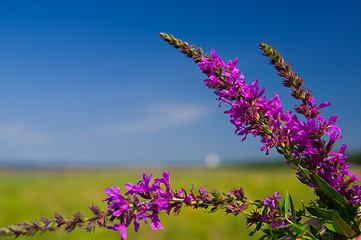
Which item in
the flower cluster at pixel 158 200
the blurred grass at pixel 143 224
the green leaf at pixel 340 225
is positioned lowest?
the blurred grass at pixel 143 224

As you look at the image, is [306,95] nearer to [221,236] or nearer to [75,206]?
[221,236]

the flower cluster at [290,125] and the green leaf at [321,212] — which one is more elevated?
the flower cluster at [290,125]

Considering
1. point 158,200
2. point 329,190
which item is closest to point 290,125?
point 329,190

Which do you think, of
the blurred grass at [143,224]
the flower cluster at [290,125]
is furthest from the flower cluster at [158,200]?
the blurred grass at [143,224]

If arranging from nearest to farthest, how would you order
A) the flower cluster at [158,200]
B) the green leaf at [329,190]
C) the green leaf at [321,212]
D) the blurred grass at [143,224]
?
the flower cluster at [158,200]
the green leaf at [329,190]
the green leaf at [321,212]
the blurred grass at [143,224]

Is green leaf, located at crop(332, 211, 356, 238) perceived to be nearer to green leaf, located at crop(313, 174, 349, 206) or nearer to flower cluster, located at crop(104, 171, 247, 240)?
green leaf, located at crop(313, 174, 349, 206)

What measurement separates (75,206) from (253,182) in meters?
7.92

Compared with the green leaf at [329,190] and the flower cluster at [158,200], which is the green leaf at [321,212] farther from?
the flower cluster at [158,200]

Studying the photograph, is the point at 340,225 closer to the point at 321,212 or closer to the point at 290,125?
the point at 321,212

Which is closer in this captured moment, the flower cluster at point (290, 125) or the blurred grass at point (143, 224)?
the flower cluster at point (290, 125)

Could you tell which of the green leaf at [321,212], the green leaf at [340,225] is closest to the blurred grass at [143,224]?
the green leaf at [321,212]

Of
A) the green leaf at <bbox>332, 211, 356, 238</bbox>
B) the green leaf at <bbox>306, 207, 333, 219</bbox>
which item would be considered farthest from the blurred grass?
the green leaf at <bbox>332, 211, 356, 238</bbox>

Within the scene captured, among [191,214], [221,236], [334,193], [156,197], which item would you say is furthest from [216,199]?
[191,214]

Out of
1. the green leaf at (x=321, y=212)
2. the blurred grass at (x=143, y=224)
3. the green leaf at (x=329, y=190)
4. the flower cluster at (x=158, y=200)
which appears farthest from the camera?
the blurred grass at (x=143, y=224)
